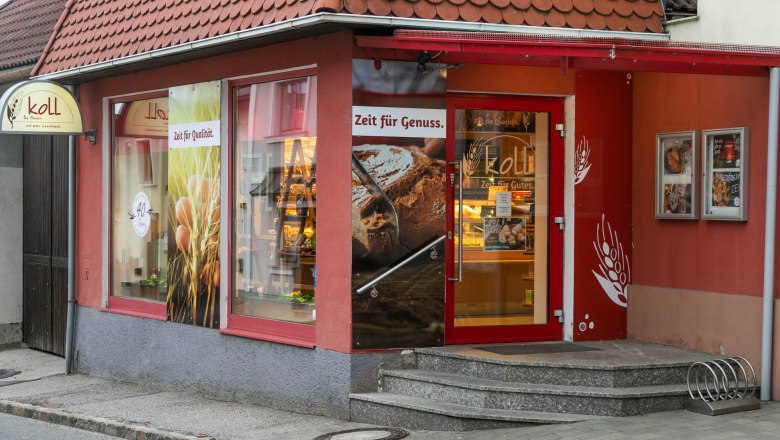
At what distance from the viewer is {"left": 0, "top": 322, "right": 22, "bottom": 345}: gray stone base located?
16.4 m

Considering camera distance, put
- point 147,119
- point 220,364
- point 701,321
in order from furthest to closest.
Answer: point 147,119 → point 220,364 → point 701,321

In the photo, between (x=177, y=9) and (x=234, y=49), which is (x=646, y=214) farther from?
(x=177, y=9)

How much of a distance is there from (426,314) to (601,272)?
86.3 inches

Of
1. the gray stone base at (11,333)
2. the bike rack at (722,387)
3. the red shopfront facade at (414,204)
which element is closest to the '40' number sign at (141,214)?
the red shopfront facade at (414,204)

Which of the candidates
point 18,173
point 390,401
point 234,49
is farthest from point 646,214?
point 18,173

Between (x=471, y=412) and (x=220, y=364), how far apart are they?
3615 mm

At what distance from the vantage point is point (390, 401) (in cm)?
957

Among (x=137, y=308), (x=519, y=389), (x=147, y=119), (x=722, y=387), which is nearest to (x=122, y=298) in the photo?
(x=137, y=308)

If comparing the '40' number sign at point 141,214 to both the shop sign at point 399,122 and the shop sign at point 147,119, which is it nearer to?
the shop sign at point 147,119

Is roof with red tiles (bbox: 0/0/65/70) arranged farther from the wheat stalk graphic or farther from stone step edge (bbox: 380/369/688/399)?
stone step edge (bbox: 380/369/688/399)

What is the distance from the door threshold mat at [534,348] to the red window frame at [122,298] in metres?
4.45

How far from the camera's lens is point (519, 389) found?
911 centimetres

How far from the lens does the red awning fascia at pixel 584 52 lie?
888 cm

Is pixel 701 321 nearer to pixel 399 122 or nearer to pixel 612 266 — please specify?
pixel 612 266
